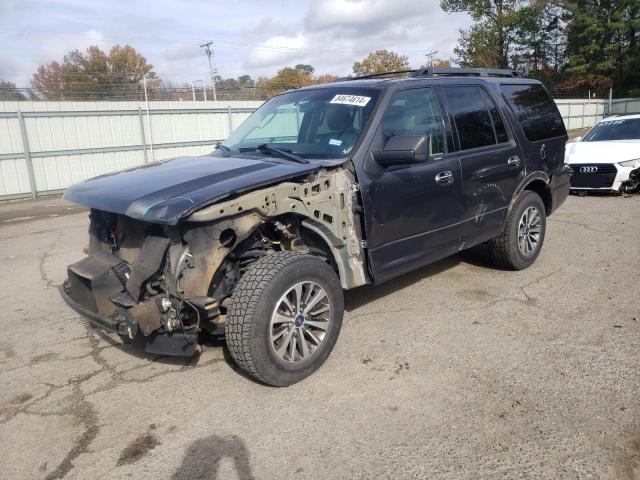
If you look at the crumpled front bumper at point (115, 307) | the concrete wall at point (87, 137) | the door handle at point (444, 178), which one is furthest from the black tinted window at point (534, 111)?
the concrete wall at point (87, 137)

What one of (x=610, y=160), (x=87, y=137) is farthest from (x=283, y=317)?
(x=87, y=137)

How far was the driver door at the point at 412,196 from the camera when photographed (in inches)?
151

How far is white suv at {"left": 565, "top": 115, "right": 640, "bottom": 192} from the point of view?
9.40m

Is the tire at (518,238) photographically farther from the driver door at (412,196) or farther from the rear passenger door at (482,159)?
the driver door at (412,196)

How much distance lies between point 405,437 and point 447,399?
483 millimetres

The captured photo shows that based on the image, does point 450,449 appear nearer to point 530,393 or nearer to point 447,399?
point 447,399

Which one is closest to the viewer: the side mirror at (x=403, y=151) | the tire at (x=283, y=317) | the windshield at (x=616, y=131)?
the tire at (x=283, y=317)

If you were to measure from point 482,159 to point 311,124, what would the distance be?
5.30 ft

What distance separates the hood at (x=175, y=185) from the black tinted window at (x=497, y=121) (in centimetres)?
225

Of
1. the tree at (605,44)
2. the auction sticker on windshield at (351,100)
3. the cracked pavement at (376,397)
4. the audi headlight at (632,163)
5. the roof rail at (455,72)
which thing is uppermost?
the tree at (605,44)

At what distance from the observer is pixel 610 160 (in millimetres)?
9469

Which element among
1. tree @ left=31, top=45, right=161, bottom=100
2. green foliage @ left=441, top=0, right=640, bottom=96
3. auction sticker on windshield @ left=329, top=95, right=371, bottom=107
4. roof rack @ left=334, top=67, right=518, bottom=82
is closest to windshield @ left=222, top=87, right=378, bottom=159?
auction sticker on windshield @ left=329, top=95, right=371, bottom=107

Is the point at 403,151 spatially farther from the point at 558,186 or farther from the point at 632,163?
the point at 632,163

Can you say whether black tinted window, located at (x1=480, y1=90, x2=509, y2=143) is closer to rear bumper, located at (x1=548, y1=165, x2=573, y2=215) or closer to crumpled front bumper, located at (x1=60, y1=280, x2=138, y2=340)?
rear bumper, located at (x1=548, y1=165, x2=573, y2=215)
